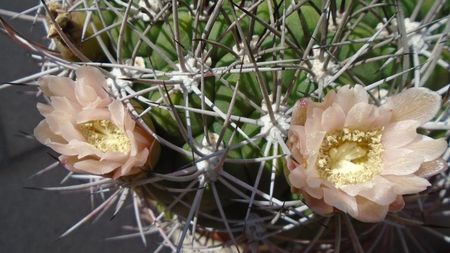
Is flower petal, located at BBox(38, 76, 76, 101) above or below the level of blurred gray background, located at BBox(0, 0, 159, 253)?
above

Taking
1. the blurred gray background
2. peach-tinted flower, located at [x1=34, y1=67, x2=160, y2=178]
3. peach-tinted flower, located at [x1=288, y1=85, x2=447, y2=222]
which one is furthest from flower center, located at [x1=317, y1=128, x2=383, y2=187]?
the blurred gray background

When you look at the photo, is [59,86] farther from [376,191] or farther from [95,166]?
[376,191]

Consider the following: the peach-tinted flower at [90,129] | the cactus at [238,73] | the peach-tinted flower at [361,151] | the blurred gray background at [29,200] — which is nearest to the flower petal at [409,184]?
the peach-tinted flower at [361,151]

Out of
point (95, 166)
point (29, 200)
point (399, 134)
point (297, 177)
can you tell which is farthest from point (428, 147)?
point (29, 200)

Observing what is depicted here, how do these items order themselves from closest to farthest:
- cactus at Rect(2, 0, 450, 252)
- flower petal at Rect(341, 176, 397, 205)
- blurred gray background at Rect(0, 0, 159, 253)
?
1. flower petal at Rect(341, 176, 397, 205)
2. cactus at Rect(2, 0, 450, 252)
3. blurred gray background at Rect(0, 0, 159, 253)

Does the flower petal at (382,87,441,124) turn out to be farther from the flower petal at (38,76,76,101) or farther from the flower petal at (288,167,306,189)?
the flower petal at (38,76,76,101)

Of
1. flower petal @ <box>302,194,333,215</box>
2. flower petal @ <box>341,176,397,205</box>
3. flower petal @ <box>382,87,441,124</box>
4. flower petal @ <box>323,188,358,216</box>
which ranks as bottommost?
flower petal @ <box>302,194,333,215</box>

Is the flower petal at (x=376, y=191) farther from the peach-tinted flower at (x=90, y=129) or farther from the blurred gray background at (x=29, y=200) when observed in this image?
the blurred gray background at (x=29, y=200)
